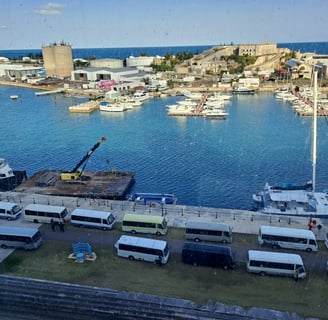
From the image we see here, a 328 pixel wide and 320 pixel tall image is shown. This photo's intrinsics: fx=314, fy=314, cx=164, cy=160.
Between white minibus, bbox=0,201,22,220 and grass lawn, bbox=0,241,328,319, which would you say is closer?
grass lawn, bbox=0,241,328,319

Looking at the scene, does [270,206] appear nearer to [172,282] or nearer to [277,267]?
[277,267]

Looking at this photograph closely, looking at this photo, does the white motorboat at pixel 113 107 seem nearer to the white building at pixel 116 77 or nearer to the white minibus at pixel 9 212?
the white building at pixel 116 77

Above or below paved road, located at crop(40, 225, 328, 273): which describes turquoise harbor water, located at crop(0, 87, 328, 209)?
below

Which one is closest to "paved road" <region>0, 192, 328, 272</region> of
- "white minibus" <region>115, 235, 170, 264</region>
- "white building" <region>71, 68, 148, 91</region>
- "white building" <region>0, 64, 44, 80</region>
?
"white minibus" <region>115, 235, 170, 264</region>

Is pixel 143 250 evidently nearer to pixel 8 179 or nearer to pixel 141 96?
pixel 8 179

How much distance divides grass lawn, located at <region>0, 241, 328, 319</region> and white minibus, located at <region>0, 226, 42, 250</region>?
0.33 m

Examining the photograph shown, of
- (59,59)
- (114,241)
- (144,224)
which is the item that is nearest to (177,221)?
(144,224)

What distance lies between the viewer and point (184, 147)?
94.1 ft

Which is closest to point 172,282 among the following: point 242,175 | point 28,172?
point 242,175

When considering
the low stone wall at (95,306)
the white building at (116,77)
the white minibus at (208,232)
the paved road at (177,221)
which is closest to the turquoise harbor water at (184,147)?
the paved road at (177,221)

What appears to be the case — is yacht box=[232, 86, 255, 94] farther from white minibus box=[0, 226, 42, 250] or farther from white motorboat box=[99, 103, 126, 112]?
white minibus box=[0, 226, 42, 250]

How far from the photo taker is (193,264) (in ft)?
33.5

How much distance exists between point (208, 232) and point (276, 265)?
9.05 feet

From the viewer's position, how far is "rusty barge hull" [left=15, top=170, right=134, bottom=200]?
18.2 m
